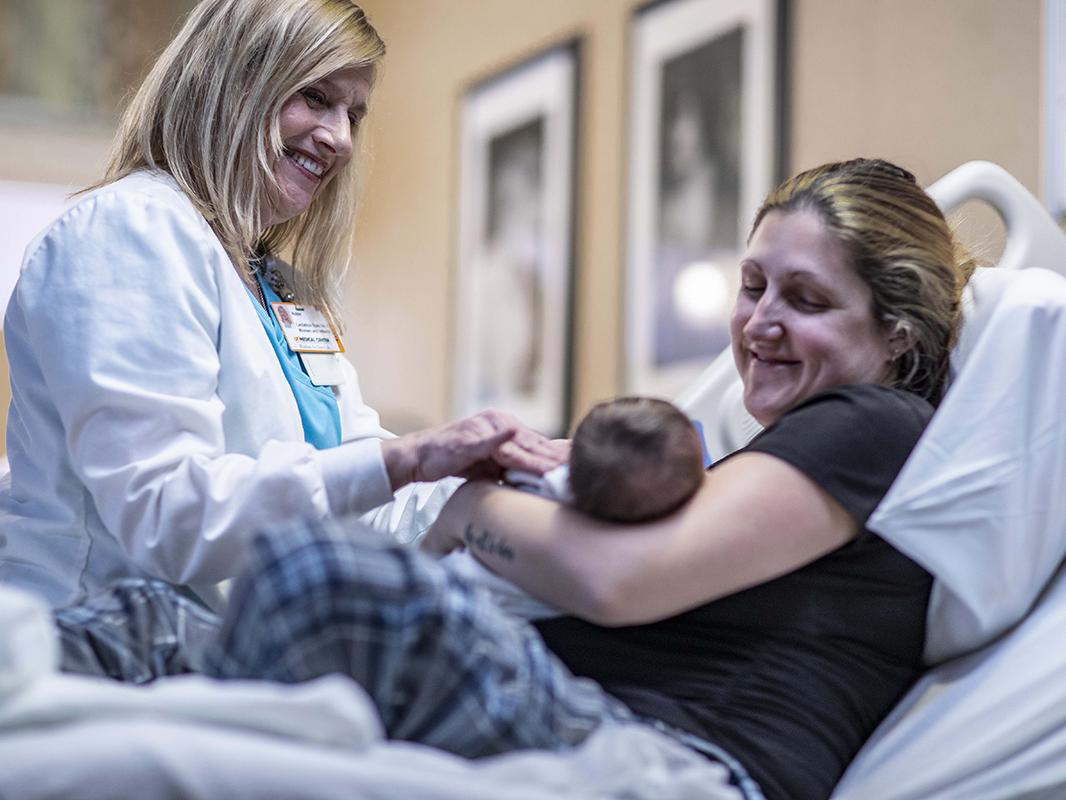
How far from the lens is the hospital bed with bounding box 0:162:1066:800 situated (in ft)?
3.43

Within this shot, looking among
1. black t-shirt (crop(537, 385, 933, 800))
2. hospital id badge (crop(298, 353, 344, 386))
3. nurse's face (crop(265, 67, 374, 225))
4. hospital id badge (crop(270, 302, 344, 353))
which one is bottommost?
black t-shirt (crop(537, 385, 933, 800))

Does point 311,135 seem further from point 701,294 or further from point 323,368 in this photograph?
point 701,294

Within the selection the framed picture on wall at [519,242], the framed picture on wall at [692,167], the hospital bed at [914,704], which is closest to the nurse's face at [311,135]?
the hospital bed at [914,704]

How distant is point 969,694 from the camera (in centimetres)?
162

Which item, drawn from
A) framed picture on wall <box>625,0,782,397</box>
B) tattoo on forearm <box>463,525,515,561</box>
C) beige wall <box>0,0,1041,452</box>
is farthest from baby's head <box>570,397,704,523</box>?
framed picture on wall <box>625,0,782,397</box>

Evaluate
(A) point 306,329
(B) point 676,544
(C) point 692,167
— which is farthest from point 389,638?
(C) point 692,167

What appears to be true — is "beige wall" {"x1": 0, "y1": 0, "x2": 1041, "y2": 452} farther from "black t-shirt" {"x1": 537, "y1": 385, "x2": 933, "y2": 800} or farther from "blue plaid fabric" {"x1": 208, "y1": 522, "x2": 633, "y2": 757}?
"blue plaid fabric" {"x1": 208, "y1": 522, "x2": 633, "y2": 757}

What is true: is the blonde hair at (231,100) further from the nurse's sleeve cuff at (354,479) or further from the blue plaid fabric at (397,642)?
the blue plaid fabric at (397,642)

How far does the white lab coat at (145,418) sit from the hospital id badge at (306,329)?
5.6 inches

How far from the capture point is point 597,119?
479 centimetres

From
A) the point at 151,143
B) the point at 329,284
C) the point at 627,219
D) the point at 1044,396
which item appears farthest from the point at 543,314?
the point at 1044,396

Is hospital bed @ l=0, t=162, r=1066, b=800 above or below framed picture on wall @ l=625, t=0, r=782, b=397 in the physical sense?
below

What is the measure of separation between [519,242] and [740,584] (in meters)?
3.74

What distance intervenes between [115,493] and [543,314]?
132 inches
